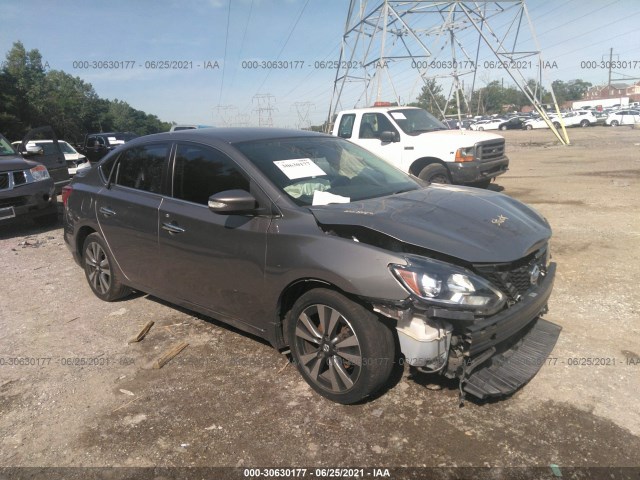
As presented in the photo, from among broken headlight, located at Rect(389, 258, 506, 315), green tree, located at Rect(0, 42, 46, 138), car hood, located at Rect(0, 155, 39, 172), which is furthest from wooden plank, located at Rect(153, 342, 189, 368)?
green tree, located at Rect(0, 42, 46, 138)

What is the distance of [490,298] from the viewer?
265cm

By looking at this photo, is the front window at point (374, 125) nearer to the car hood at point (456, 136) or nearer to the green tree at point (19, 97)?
the car hood at point (456, 136)

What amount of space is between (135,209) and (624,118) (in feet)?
161

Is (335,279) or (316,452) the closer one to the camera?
(316,452)

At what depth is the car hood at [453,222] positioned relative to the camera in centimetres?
276

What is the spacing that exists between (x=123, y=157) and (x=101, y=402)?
93.7 inches

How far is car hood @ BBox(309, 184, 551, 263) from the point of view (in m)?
2.76

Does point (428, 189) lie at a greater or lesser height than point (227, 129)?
lesser

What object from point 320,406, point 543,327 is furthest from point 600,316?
point 320,406

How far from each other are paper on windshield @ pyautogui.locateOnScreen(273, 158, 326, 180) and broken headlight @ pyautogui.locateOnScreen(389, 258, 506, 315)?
1.19m

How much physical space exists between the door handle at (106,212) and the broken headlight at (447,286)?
2.96 meters

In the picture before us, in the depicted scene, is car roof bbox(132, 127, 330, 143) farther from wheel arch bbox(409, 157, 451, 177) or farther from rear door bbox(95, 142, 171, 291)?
wheel arch bbox(409, 157, 451, 177)

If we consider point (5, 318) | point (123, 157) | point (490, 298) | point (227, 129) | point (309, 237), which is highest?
point (227, 129)

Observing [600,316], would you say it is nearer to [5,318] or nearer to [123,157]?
[123,157]
